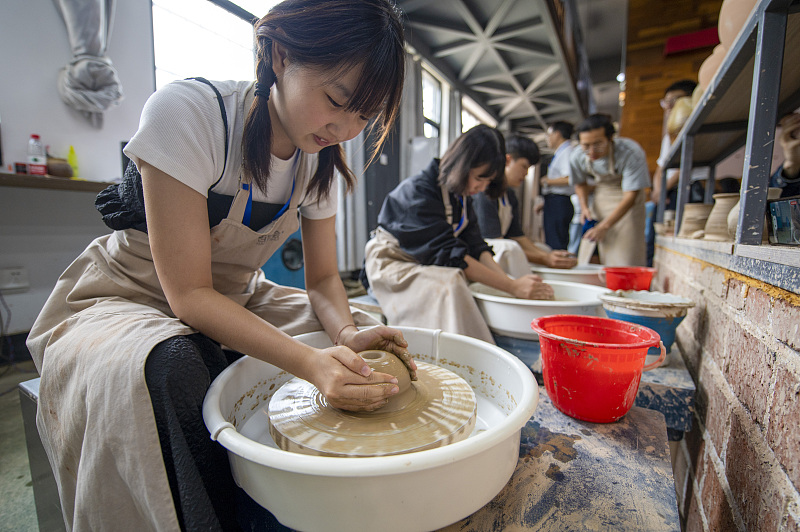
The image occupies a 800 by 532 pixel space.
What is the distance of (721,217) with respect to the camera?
1.29 m

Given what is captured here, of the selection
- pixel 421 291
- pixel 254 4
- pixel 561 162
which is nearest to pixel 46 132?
pixel 254 4

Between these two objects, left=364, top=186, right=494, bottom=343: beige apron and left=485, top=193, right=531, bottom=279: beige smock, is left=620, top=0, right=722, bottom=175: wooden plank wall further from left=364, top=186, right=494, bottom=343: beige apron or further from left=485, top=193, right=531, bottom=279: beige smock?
left=364, top=186, right=494, bottom=343: beige apron

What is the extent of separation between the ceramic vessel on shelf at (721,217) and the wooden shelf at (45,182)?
8.70 ft

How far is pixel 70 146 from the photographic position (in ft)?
6.84

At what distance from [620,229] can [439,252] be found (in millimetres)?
1808

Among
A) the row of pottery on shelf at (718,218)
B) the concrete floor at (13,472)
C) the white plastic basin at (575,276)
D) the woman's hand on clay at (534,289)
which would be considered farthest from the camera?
the white plastic basin at (575,276)

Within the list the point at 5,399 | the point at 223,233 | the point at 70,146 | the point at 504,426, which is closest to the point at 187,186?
the point at 223,233

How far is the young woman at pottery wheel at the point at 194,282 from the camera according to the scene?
1.80 ft

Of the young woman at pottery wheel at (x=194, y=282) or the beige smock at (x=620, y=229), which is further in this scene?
the beige smock at (x=620, y=229)

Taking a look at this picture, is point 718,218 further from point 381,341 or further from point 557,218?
point 557,218

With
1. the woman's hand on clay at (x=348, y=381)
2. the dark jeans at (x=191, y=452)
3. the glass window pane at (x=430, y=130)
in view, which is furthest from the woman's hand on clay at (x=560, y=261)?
the glass window pane at (x=430, y=130)

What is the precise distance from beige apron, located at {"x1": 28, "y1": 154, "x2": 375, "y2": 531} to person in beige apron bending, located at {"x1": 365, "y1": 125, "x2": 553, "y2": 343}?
80 cm

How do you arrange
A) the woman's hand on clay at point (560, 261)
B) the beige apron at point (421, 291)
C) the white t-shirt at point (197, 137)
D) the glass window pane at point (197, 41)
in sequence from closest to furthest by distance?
the white t-shirt at point (197, 137) < the beige apron at point (421, 291) < the woman's hand on clay at point (560, 261) < the glass window pane at point (197, 41)

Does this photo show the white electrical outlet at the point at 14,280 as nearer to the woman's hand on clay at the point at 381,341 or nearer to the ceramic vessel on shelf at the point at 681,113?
the woman's hand on clay at the point at 381,341
